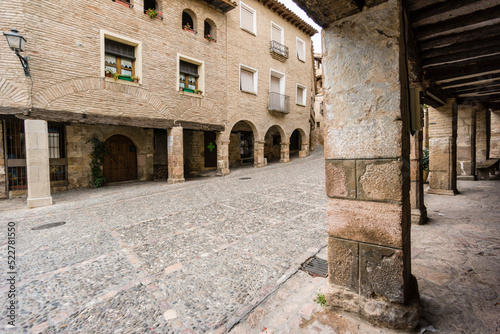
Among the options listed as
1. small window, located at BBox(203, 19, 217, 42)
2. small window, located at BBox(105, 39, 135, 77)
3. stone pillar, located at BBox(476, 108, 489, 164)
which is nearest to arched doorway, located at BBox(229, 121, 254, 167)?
small window, located at BBox(203, 19, 217, 42)

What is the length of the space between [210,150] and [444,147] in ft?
35.6

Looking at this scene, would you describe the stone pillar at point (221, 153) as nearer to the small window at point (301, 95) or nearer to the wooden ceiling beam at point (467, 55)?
the small window at point (301, 95)

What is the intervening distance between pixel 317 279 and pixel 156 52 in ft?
31.5

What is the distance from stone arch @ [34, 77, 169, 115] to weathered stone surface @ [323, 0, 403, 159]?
8049 millimetres

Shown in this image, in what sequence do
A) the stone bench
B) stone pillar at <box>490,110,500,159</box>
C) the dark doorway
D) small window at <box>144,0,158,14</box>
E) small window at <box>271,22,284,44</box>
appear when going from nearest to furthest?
the stone bench < small window at <box>144,0,158,14</box> < stone pillar at <box>490,110,500,159</box> < the dark doorway < small window at <box>271,22,284,44</box>

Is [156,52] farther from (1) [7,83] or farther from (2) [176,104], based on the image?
(1) [7,83]

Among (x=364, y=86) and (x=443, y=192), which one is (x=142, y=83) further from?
(x=443, y=192)

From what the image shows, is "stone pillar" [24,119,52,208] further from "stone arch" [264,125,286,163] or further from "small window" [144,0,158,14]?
"stone arch" [264,125,286,163]

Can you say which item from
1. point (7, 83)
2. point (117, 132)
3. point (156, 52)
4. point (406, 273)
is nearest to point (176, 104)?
point (156, 52)

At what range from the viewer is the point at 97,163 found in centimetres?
997

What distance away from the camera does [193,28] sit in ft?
34.9

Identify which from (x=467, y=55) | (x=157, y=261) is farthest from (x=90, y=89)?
(x=467, y=55)

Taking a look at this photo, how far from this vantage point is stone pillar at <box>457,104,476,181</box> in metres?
7.00

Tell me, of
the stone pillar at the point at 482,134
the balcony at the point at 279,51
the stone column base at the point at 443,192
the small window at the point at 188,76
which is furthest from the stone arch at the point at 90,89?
the stone pillar at the point at 482,134
